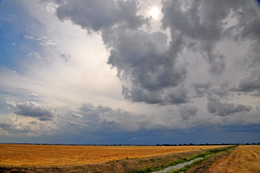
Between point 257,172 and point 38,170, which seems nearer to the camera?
point 257,172

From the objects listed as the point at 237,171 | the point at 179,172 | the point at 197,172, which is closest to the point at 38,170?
the point at 179,172

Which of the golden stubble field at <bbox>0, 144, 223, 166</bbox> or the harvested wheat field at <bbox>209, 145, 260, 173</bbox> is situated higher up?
the harvested wheat field at <bbox>209, 145, 260, 173</bbox>

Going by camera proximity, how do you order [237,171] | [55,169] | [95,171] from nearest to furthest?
[237,171]
[55,169]
[95,171]

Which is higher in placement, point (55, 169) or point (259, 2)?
point (259, 2)

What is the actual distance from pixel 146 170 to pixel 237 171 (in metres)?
15.9

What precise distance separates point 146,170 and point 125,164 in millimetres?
5410

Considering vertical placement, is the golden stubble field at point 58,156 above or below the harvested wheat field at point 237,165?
below

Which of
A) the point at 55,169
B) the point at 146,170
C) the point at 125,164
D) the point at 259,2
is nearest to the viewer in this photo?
the point at 259,2

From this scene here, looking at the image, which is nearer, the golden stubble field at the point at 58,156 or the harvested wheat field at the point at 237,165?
the harvested wheat field at the point at 237,165

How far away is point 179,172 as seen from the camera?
109 ft

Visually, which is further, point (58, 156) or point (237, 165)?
point (58, 156)

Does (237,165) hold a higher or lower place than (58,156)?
higher

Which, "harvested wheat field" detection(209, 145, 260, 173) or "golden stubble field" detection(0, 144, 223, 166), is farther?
"golden stubble field" detection(0, 144, 223, 166)

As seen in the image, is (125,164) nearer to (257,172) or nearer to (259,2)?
(257,172)
